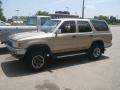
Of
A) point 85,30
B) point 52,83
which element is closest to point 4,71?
point 52,83

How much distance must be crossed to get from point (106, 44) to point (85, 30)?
5.25 feet

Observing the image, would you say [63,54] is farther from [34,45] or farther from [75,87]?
[75,87]

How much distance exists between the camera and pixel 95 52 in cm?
980

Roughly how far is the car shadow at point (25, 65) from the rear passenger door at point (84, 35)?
0.78m

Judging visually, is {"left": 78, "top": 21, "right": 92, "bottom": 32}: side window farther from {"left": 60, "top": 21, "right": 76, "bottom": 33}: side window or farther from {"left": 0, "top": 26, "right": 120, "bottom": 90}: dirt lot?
{"left": 0, "top": 26, "right": 120, "bottom": 90}: dirt lot

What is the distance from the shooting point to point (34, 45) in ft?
24.5

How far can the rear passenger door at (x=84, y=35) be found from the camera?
29.2ft

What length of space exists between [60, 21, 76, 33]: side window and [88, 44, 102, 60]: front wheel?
149 cm

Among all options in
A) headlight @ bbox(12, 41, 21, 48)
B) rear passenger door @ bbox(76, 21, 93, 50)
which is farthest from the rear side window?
headlight @ bbox(12, 41, 21, 48)

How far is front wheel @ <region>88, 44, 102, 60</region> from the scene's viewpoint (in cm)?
959

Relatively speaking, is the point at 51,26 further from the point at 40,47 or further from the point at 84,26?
the point at 84,26

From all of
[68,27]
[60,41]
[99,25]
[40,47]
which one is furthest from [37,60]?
[99,25]

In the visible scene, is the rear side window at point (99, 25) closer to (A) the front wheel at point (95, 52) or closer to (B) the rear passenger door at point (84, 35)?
(B) the rear passenger door at point (84, 35)

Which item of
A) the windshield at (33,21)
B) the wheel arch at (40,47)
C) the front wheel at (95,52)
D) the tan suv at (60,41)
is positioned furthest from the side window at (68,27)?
the windshield at (33,21)
